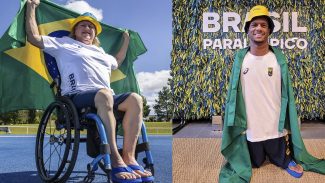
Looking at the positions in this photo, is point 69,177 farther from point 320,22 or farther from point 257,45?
point 320,22

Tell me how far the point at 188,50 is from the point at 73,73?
233cm

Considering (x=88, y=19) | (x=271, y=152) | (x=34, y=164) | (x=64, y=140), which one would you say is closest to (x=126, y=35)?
(x=88, y=19)

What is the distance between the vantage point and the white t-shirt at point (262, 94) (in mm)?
2488

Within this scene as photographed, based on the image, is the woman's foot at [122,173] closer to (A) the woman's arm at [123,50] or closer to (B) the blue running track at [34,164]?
(B) the blue running track at [34,164]

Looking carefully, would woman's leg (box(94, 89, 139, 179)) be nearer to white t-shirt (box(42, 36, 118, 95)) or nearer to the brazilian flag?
white t-shirt (box(42, 36, 118, 95))

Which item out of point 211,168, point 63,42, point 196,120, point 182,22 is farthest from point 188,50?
point 63,42

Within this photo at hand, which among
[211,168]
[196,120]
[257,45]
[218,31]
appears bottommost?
[211,168]


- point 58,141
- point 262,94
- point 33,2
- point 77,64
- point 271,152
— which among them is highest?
point 33,2

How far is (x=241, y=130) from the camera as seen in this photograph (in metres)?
2.58

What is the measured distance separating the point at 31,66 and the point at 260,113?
52.1 inches

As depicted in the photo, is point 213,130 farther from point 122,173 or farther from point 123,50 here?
point 122,173

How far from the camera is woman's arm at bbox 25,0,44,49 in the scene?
1792 millimetres

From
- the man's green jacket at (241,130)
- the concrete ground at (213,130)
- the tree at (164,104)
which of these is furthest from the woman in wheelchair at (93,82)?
the concrete ground at (213,130)

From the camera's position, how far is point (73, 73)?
1785 mm
